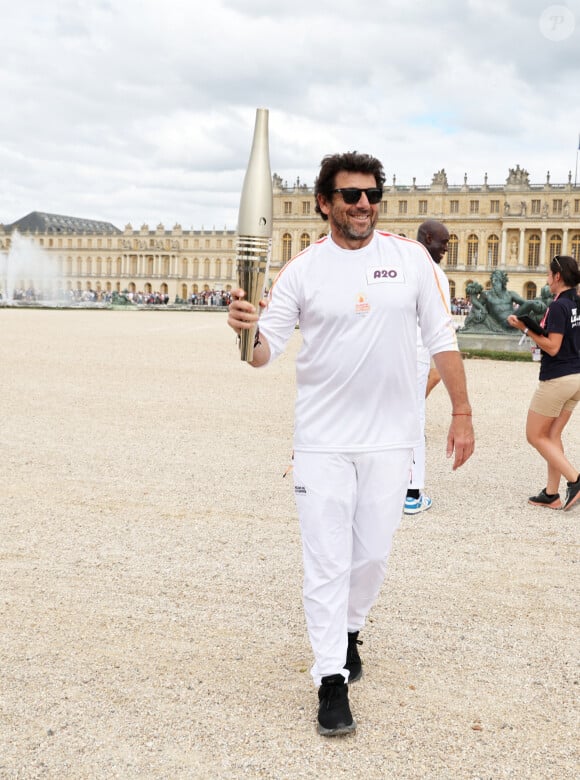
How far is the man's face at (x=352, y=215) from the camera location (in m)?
2.57

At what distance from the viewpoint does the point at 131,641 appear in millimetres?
3137

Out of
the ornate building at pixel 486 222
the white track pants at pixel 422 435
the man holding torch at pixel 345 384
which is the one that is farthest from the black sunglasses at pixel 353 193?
the ornate building at pixel 486 222

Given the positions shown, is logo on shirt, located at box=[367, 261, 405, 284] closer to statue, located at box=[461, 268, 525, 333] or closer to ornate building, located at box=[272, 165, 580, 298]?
statue, located at box=[461, 268, 525, 333]

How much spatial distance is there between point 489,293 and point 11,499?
14.7 m

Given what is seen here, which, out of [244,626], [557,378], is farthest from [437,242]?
[244,626]

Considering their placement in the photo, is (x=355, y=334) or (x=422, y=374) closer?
(x=355, y=334)

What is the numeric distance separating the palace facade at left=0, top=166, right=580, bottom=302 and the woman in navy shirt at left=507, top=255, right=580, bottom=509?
61020 mm

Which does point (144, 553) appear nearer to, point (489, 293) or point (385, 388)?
point (385, 388)

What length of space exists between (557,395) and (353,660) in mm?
2898

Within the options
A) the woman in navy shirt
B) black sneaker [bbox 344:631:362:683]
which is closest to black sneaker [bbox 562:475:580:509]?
the woman in navy shirt

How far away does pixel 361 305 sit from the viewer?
2.54 meters

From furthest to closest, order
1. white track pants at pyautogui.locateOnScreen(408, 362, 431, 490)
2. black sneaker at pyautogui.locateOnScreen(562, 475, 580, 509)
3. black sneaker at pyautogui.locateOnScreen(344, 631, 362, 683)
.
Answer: black sneaker at pyautogui.locateOnScreen(562, 475, 580, 509)
white track pants at pyautogui.locateOnScreen(408, 362, 431, 490)
black sneaker at pyautogui.locateOnScreen(344, 631, 362, 683)

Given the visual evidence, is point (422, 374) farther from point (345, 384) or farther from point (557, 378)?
point (345, 384)

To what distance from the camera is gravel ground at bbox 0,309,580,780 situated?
2424mm
